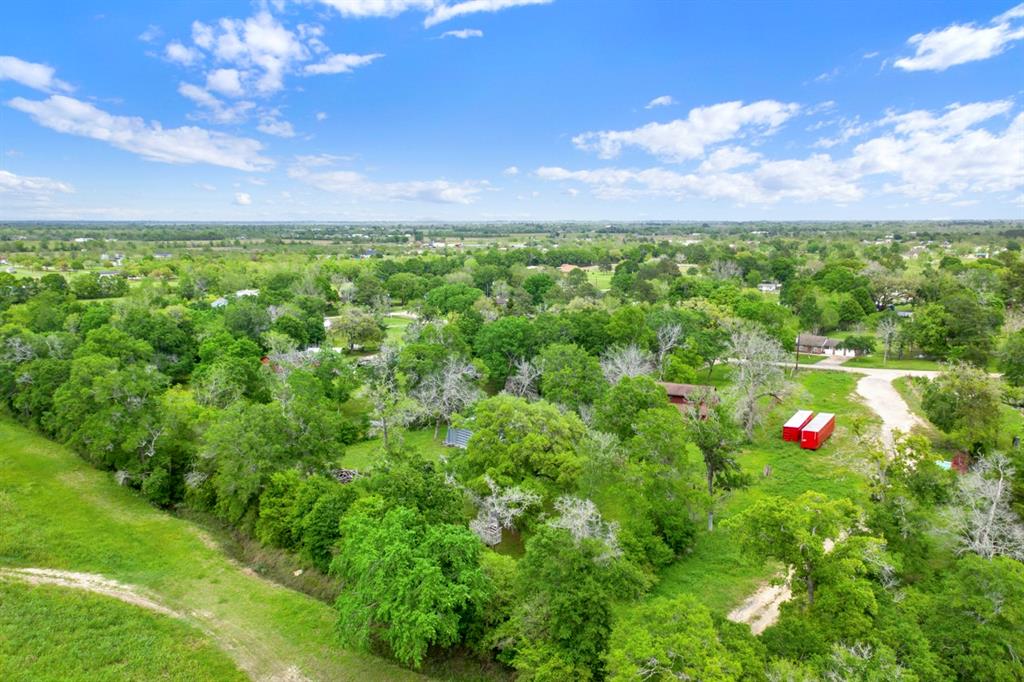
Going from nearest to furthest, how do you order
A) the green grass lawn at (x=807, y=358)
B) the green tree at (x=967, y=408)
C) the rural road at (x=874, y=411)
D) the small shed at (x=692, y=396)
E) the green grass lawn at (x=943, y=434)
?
1. the rural road at (x=874, y=411)
2. the green tree at (x=967, y=408)
3. the green grass lawn at (x=943, y=434)
4. the small shed at (x=692, y=396)
5. the green grass lawn at (x=807, y=358)

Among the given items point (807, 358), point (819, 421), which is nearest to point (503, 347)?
point (819, 421)

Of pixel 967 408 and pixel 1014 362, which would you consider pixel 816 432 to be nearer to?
pixel 967 408

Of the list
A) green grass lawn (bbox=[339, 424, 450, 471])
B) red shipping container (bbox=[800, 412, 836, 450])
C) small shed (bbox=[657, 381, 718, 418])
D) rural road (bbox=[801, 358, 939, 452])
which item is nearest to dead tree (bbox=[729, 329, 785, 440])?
small shed (bbox=[657, 381, 718, 418])

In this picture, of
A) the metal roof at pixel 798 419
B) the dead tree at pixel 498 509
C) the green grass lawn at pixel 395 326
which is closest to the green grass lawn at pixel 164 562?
the dead tree at pixel 498 509

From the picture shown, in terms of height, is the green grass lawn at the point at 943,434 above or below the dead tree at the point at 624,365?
below

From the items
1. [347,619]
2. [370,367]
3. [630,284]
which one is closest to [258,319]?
[370,367]

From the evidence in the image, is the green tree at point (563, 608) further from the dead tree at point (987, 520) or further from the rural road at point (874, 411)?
the dead tree at point (987, 520)
